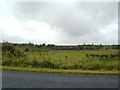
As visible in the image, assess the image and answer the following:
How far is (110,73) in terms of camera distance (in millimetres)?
14430

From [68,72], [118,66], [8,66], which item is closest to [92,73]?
[68,72]

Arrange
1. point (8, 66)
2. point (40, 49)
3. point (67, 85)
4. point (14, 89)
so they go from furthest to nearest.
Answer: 1. point (40, 49)
2. point (8, 66)
3. point (67, 85)
4. point (14, 89)

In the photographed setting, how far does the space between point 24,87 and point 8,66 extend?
7.69m

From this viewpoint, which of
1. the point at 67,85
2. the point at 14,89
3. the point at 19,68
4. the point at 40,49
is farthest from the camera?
the point at 40,49

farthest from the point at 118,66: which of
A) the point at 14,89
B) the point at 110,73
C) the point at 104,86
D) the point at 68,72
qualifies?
the point at 14,89

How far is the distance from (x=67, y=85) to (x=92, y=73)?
14.6ft

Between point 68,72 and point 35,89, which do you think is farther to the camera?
point 68,72

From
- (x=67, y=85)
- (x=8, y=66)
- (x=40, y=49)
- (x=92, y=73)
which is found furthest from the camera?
(x=40, y=49)

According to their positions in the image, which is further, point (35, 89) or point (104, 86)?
point (104, 86)

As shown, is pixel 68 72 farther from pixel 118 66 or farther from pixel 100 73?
pixel 118 66

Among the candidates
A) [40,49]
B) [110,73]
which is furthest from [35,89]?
[40,49]

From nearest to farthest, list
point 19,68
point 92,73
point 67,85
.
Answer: point 67,85, point 92,73, point 19,68

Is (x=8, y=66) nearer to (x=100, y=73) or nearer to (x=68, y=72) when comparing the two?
(x=68, y=72)

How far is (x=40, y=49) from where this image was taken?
99.3 feet
